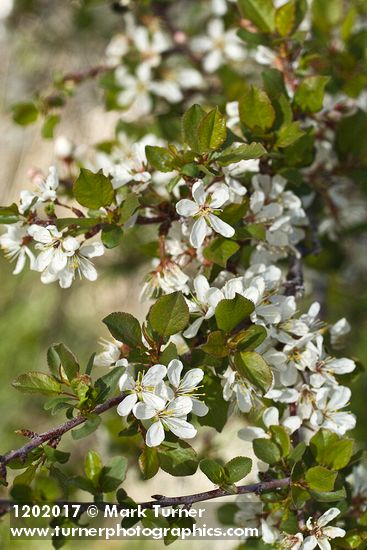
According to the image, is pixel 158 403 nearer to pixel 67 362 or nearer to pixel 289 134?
pixel 67 362

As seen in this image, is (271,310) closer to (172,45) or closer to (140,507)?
(140,507)

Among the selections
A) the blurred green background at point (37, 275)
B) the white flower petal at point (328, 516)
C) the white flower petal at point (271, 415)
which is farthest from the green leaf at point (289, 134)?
the blurred green background at point (37, 275)

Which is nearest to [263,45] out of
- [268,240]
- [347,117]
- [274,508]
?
[347,117]

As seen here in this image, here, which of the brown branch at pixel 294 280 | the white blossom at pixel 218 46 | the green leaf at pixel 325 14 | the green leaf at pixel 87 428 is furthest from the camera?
the white blossom at pixel 218 46

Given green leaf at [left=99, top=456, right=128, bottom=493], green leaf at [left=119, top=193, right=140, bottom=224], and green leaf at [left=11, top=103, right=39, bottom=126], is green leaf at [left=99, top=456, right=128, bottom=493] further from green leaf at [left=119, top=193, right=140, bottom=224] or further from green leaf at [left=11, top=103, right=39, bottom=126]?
green leaf at [left=11, top=103, right=39, bottom=126]

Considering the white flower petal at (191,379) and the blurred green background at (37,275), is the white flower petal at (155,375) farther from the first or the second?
the blurred green background at (37,275)

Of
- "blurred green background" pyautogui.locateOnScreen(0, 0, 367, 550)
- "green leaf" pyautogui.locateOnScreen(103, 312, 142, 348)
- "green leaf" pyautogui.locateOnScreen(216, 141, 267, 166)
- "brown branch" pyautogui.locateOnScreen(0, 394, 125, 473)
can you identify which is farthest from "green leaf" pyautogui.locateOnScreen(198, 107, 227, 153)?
"blurred green background" pyautogui.locateOnScreen(0, 0, 367, 550)
